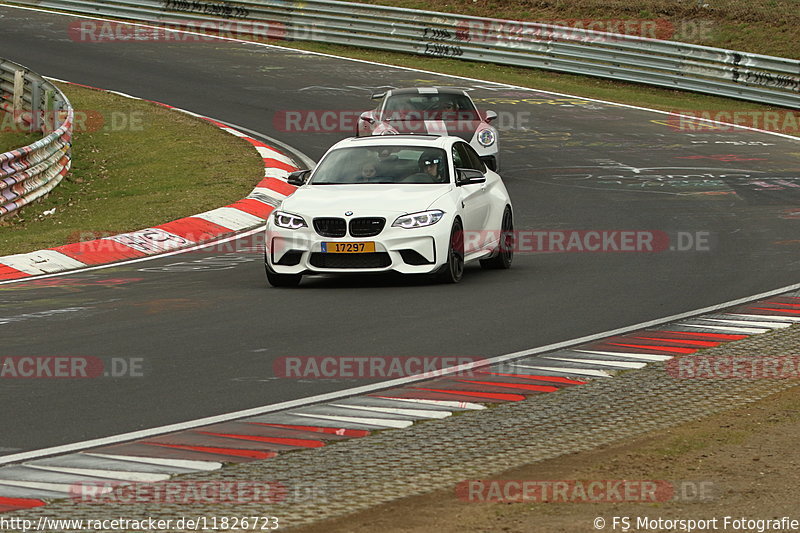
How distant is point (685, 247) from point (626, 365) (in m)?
6.42

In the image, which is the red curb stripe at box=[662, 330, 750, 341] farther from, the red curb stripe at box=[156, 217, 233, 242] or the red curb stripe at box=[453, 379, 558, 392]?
the red curb stripe at box=[156, 217, 233, 242]

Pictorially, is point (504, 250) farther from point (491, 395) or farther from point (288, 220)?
point (491, 395)

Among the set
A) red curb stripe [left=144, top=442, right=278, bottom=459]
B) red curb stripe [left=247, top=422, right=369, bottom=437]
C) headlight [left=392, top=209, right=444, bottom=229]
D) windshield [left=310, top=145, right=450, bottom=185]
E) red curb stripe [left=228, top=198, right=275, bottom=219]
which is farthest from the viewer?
red curb stripe [left=228, top=198, right=275, bottom=219]

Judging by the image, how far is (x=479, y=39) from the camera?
115 feet

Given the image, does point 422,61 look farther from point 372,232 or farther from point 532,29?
point 372,232

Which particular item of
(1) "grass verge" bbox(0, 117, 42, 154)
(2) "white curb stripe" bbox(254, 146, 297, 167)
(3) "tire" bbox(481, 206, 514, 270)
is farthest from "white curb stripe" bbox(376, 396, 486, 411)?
(1) "grass verge" bbox(0, 117, 42, 154)

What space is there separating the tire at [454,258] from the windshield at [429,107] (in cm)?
770

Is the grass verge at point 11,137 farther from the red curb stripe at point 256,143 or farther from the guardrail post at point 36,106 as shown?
the red curb stripe at point 256,143

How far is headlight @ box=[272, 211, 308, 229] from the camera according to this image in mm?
13117

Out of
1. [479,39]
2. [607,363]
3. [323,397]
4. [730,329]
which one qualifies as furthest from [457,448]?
[479,39]

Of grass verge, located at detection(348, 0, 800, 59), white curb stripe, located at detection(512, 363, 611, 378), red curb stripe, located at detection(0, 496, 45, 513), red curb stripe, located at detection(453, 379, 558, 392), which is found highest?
grass verge, located at detection(348, 0, 800, 59)

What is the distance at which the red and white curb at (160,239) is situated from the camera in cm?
1487

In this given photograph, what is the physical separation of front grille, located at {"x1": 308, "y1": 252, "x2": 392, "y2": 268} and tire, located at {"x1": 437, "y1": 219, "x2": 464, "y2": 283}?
0.59 meters

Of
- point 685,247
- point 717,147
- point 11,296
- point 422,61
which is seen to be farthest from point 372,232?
point 422,61
